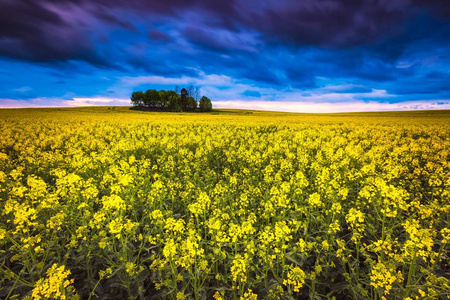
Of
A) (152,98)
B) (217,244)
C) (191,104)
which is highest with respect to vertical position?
(152,98)

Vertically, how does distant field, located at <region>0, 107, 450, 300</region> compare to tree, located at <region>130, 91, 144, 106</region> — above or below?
below

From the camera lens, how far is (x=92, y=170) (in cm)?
854

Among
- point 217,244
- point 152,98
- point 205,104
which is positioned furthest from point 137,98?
point 217,244

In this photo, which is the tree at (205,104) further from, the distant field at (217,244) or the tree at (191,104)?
the distant field at (217,244)

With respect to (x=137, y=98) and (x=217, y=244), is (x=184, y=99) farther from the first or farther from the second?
(x=217, y=244)

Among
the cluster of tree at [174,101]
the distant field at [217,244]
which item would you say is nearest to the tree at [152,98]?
the cluster of tree at [174,101]

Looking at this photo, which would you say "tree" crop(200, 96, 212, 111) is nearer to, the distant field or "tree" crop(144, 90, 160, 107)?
"tree" crop(144, 90, 160, 107)

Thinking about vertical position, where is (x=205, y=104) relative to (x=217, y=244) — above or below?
above

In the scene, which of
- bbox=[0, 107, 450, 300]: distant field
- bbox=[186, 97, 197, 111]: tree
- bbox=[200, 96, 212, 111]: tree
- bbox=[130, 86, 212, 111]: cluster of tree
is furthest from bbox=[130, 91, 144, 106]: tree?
bbox=[0, 107, 450, 300]: distant field

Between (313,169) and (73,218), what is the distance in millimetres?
8487

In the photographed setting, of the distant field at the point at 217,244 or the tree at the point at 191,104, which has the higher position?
the tree at the point at 191,104

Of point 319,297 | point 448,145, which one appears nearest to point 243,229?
point 319,297

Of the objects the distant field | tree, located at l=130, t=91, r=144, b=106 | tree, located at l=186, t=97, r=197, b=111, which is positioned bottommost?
the distant field

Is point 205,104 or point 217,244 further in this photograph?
point 205,104
